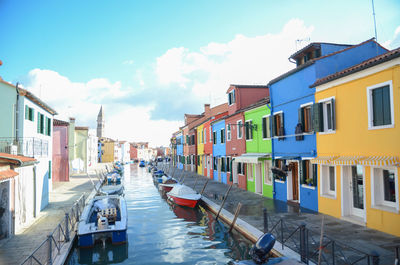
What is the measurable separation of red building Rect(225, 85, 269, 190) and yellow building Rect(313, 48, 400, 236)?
28.9 ft

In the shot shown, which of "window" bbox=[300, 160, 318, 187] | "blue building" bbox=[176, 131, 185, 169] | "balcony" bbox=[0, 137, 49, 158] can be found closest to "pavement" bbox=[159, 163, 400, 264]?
"window" bbox=[300, 160, 318, 187]

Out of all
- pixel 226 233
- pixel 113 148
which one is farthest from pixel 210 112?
pixel 113 148

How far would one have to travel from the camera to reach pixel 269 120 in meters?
17.3

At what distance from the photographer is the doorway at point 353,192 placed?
11.0m

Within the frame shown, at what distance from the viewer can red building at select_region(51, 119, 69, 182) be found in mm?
30672

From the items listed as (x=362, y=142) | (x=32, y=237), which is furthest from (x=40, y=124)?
(x=362, y=142)

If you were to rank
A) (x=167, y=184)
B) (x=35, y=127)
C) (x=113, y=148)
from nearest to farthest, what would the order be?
(x=35, y=127) < (x=167, y=184) < (x=113, y=148)

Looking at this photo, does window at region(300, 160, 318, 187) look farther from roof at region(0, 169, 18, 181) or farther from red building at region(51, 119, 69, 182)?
red building at region(51, 119, 69, 182)

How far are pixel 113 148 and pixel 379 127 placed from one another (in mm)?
82950

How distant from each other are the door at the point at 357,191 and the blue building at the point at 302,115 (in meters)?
1.81

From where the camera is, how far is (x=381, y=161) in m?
8.91

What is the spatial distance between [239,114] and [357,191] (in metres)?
11.5

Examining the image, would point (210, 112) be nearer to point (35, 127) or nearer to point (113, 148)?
point (35, 127)

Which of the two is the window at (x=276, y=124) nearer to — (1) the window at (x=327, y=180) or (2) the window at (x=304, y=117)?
(2) the window at (x=304, y=117)
